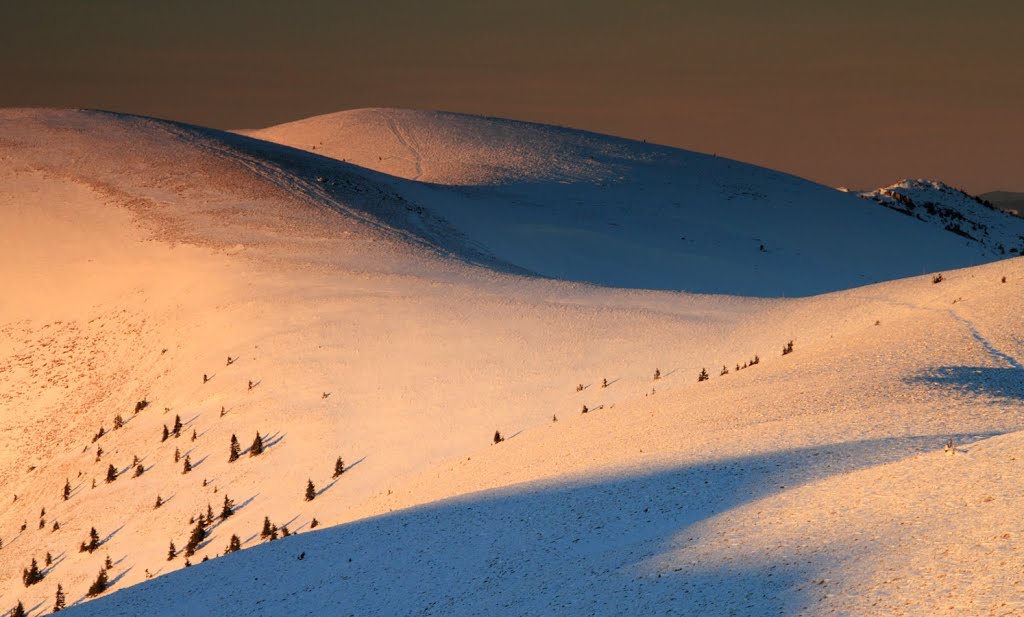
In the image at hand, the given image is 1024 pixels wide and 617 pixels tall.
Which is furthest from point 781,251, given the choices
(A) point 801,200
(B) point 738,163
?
(B) point 738,163

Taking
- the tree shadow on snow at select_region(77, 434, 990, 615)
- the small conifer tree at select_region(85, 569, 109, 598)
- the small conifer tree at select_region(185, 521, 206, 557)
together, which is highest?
the tree shadow on snow at select_region(77, 434, 990, 615)

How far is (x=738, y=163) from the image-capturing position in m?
75.3

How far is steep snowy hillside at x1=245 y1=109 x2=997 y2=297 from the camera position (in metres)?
51.4

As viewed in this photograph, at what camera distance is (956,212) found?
76688 millimetres

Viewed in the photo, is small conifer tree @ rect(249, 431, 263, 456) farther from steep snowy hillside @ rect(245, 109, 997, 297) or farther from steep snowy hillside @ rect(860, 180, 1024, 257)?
steep snowy hillside @ rect(860, 180, 1024, 257)

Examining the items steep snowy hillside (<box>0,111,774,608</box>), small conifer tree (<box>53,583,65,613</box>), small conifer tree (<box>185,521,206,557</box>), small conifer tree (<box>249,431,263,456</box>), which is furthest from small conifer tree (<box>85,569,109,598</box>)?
small conifer tree (<box>249,431,263,456</box>)

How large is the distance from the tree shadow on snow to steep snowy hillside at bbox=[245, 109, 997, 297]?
101 feet

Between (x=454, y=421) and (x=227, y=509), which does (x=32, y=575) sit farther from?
(x=454, y=421)

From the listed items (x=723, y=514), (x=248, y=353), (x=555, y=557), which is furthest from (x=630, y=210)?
(x=555, y=557)

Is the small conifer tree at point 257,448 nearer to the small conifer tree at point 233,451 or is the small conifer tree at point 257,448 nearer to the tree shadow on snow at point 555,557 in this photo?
the small conifer tree at point 233,451

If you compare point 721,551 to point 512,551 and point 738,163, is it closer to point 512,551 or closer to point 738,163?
point 512,551

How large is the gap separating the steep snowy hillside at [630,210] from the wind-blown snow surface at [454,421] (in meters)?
7.04

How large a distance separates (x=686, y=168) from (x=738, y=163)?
5035 mm

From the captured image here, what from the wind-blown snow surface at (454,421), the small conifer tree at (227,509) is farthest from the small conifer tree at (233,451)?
the small conifer tree at (227,509)
